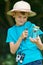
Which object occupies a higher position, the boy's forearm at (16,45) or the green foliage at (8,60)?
the boy's forearm at (16,45)

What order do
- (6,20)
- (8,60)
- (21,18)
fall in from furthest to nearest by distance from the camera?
1. (6,20)
2. (8,60)
3. (21,18)

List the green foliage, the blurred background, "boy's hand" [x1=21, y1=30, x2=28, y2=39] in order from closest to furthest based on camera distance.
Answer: "boy's hand" [x1=21, y1=30, x2=28, y2=39]
the green foliage
the blurred background

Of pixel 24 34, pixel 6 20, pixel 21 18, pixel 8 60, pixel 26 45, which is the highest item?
pixel 21 18

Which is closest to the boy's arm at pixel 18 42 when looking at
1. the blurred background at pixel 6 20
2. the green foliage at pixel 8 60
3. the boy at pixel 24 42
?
the boy at pixel 24 42

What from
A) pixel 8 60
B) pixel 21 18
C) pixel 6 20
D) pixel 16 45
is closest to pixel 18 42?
pixel 16 45

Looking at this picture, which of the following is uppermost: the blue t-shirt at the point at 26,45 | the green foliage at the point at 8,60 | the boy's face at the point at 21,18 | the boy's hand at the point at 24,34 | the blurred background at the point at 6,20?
the boy's face at the point at 21,18

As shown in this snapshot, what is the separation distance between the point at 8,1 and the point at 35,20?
59 centimetres

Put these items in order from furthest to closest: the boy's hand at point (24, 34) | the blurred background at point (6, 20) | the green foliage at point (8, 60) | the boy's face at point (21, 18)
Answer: the blurred background at point (6, 20) < the green foliage at point (8, 60) < the boy's face at point (21, 18) < the boy's hand at point (24, 34)

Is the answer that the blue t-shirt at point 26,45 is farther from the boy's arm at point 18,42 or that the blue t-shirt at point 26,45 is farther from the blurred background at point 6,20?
the blurred background at point 6,20

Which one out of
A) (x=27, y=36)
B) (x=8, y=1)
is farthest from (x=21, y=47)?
(x=8, y=1)

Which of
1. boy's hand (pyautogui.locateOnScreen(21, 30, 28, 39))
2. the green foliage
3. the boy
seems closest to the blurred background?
the green foliage

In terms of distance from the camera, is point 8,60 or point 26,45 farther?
point 8,60

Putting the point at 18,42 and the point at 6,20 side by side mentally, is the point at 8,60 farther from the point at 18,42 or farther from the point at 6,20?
the point at 18,42

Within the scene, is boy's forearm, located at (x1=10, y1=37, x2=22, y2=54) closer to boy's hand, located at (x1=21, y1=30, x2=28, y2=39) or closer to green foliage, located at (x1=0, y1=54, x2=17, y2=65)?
boy's hand, located at (x1=21, y1=30, x2=28, y2=39)
